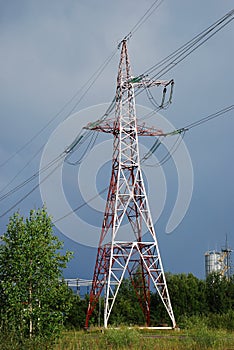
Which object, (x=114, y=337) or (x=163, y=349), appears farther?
(x=114, y=337)

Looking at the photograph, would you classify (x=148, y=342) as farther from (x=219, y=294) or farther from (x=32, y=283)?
(x=219, y=294)

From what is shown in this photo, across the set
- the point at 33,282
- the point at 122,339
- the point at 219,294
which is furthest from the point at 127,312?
the point at 33,282

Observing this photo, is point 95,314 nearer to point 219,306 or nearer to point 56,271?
point 219,306

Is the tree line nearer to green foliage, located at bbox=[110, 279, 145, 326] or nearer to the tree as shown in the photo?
the tree

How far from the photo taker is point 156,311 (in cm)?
4056

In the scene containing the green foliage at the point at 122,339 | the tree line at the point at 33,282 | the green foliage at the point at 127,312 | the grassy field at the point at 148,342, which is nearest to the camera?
the tree line at the point at 33,282

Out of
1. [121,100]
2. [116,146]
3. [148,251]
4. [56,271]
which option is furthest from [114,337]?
[121,100]

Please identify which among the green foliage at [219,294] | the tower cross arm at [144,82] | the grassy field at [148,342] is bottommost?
the grassy field at [148,342]

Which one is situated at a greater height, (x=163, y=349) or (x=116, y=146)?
(x=116, y=146)

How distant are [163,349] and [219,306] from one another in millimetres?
24578

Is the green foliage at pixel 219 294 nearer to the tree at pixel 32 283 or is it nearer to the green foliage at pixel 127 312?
the green foliage at pixel 127 312

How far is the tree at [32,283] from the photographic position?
53.8ft

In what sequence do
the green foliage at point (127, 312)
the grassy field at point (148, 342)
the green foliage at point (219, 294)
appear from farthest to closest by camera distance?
the green foliage at point (219, 294), the green foliage at point (127, 312), the grassy field at point (148, 342)

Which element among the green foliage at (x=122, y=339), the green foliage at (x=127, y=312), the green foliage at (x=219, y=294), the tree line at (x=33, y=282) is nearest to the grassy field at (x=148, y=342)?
the green foliage at (x=122, y=339)
